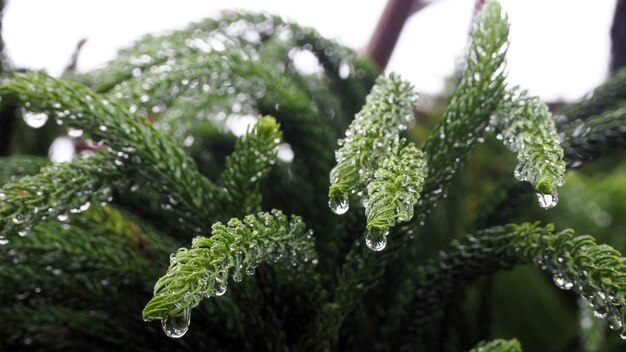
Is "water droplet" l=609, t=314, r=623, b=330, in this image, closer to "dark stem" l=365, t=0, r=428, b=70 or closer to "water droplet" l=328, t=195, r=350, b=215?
"water droplet" l=328, t=195, r=350, b=215

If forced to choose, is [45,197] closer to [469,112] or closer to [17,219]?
[17,219]

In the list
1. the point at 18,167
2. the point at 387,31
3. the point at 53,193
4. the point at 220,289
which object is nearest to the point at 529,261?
the point at 220,289

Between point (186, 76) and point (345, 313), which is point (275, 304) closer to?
point (345, 313)

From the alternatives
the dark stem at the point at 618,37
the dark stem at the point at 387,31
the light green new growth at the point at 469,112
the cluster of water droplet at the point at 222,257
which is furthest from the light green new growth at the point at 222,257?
the dark stem at the point at 618,37

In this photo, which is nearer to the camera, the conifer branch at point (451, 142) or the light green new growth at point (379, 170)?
the light green new growth at point (379, 170)

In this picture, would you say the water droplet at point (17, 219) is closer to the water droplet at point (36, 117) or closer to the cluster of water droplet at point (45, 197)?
the cluster of water droplet at point (45, 197)

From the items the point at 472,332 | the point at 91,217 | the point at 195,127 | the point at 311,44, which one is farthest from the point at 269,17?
the point at 472,332

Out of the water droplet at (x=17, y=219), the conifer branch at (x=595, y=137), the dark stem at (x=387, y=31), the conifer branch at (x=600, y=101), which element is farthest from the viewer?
the dark stem at (x=387, y=31)

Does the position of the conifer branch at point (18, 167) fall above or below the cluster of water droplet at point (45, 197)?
below
